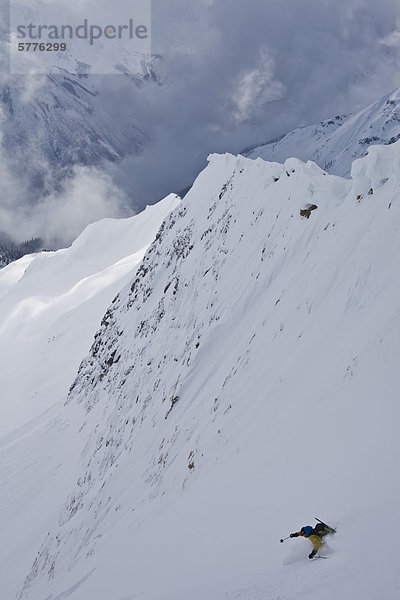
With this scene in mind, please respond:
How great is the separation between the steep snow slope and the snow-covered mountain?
31.6ft

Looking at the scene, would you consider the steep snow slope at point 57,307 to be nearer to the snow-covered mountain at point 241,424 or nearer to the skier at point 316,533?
the snow-covered mountain at point 241,424

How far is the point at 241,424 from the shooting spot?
1426 cm

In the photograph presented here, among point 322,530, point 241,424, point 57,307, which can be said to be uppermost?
point 57,307

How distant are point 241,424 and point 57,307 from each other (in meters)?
55.7

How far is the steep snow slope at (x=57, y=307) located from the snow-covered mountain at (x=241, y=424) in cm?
962

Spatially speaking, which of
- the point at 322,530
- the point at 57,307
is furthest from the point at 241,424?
the point at 57,307

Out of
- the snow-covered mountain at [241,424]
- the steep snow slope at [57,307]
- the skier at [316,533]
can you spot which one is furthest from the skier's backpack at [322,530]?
the steep snow slope at [57,307]

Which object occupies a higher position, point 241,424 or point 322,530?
point 241,424

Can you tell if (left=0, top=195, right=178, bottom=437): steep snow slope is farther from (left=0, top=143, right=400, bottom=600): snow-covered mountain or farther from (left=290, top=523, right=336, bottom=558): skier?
(left=290, top=523, right=336, bottom=558): skier

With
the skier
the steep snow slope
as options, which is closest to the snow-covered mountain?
the skier

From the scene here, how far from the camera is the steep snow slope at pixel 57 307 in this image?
44.4 metres

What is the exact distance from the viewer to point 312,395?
11641mm

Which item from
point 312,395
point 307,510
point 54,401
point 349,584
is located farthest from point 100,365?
point 349,584

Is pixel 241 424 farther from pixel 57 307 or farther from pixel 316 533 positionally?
pixel 57 307
